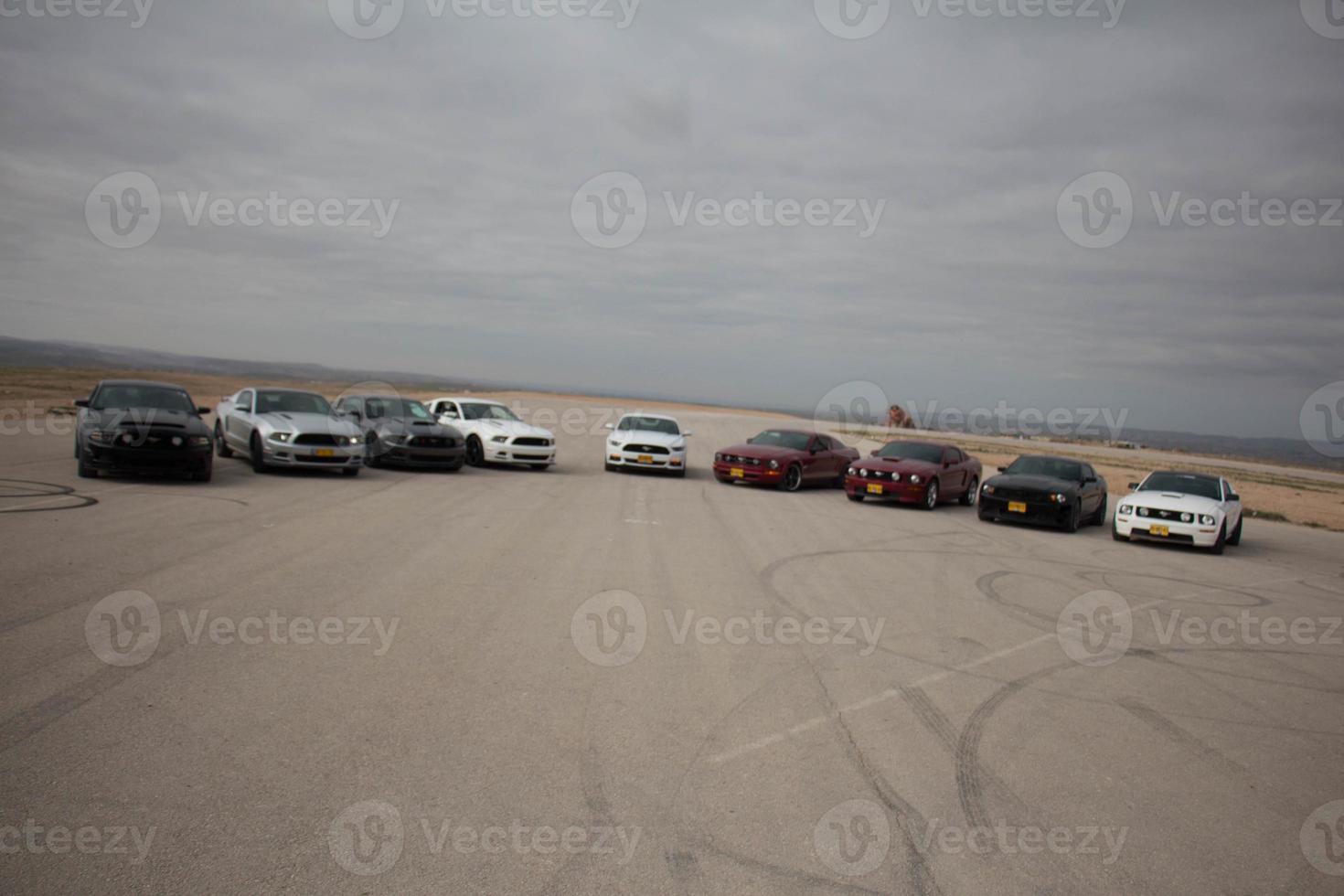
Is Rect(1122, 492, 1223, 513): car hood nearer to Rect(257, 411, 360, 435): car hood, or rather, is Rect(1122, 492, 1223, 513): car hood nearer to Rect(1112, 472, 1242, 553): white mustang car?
Rect(1112, 472, 1242, 553): white mustang car

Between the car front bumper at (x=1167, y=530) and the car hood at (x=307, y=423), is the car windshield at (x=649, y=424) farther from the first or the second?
the car front bumper at (x=1167, y=530)

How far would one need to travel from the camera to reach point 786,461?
68.6 ft

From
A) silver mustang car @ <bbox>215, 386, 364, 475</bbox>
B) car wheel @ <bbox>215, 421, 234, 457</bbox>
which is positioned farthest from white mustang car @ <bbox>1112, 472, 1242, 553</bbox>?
car wheel @ <bbox>215, 421, 234, 457</bbox>

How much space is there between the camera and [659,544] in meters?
11.9

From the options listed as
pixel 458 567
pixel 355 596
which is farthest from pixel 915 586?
pixel 355 596

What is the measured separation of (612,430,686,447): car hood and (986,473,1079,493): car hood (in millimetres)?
7405

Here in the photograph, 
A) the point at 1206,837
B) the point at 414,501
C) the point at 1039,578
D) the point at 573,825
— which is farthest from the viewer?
the point at 414,501

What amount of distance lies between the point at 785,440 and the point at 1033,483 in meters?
6.31

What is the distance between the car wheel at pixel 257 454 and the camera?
644 inches

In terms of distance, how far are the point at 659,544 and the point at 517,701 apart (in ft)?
20.9

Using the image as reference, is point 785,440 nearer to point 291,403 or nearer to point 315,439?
point 315,439

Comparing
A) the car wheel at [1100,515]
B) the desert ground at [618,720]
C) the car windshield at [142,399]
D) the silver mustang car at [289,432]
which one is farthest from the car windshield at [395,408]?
the car wheel at [1100,515]

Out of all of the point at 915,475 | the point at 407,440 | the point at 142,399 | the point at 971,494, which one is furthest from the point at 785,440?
the point at 142,399

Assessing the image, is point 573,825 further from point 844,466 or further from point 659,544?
point 844,466
